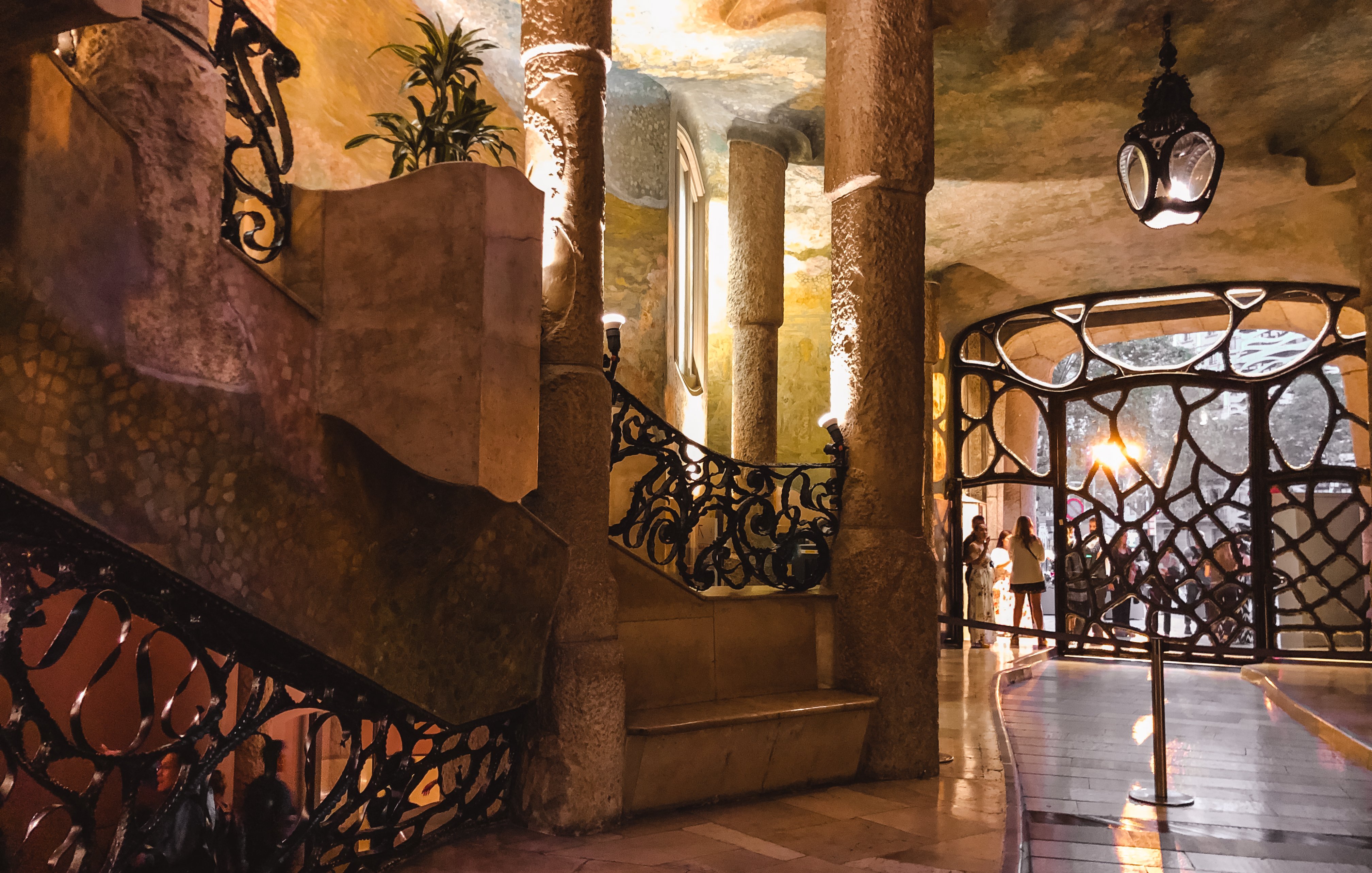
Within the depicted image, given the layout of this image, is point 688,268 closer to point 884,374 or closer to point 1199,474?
point 884,374

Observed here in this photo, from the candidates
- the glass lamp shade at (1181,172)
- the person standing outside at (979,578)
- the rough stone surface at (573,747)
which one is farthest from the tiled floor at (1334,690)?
the rough stone surface at (573,747)

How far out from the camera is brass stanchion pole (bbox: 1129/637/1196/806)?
5.02 m

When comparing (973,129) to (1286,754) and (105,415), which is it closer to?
(1286,754)

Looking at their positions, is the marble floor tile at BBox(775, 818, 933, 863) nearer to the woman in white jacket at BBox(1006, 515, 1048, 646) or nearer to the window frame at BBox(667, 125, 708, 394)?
the window frame at BBox(667, 125, 708, 394)

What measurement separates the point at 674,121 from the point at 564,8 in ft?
12.8

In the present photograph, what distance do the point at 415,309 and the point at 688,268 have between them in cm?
594

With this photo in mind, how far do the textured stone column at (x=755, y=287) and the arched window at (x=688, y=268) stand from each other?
38cm

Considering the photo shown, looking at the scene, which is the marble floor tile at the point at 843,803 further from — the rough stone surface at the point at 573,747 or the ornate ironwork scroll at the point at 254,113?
the ornate ironwork scroll at the point at 254,113

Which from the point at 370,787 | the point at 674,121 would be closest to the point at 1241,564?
the point at 674,121

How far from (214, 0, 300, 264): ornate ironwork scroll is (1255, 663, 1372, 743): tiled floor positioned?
22.1 ft

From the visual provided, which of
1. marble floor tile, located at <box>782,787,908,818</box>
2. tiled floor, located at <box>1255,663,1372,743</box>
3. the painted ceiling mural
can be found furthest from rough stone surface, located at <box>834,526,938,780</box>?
the painted ceiling mural

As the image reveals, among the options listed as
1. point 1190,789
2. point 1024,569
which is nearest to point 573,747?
point 1190,789

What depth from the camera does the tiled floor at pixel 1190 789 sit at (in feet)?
13.8

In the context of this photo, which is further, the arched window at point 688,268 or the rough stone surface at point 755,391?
the rough stone surface at point 755,391
